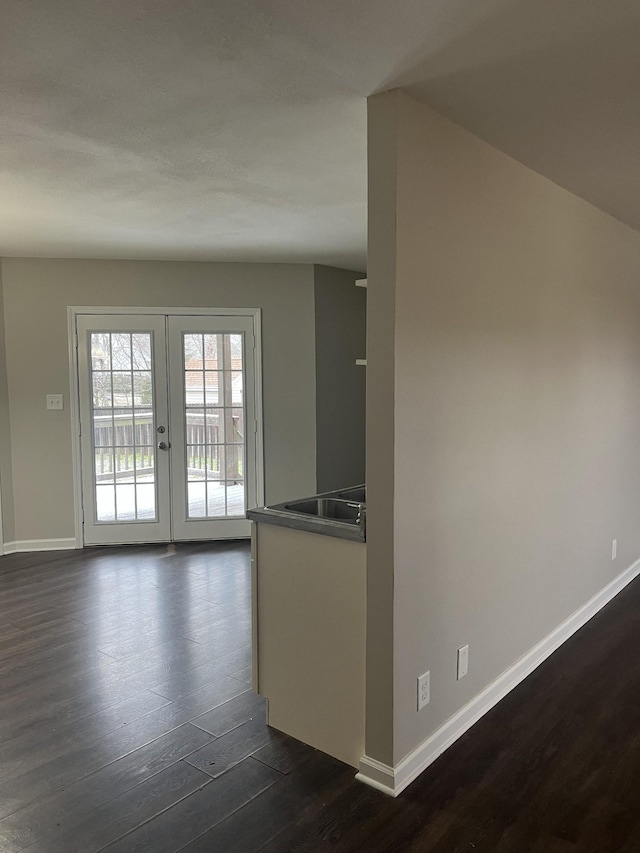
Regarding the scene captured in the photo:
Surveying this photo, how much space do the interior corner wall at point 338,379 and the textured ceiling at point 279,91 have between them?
2269mm

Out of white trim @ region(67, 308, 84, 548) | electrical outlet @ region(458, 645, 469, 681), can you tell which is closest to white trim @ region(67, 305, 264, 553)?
white trim @ region(67, 308, 84, 548)

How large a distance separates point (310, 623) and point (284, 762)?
1.68 feet

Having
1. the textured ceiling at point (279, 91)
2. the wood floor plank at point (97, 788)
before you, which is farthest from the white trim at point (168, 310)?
the wood floor plank at point (97, 788)

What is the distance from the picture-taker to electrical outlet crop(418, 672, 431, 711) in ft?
7.92

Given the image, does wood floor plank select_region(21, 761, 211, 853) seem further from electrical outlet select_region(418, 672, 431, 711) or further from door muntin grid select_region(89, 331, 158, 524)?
door muntin grid select_region(89, 331, 158, 524)

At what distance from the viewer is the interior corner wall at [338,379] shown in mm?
5941

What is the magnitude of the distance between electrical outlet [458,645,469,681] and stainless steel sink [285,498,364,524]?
691 millimetres

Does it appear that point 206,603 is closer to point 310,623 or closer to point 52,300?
point 310,623

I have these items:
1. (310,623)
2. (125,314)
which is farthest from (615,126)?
(125,314)

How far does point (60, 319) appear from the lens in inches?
215

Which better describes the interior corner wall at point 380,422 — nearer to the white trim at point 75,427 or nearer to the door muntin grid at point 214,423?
the door muntin grid at point 214,423

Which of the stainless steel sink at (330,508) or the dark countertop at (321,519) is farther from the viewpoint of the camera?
the stainless steel sink at (330,508)

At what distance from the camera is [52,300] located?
545 centimetres

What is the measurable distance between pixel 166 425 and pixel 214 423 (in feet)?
1.34
